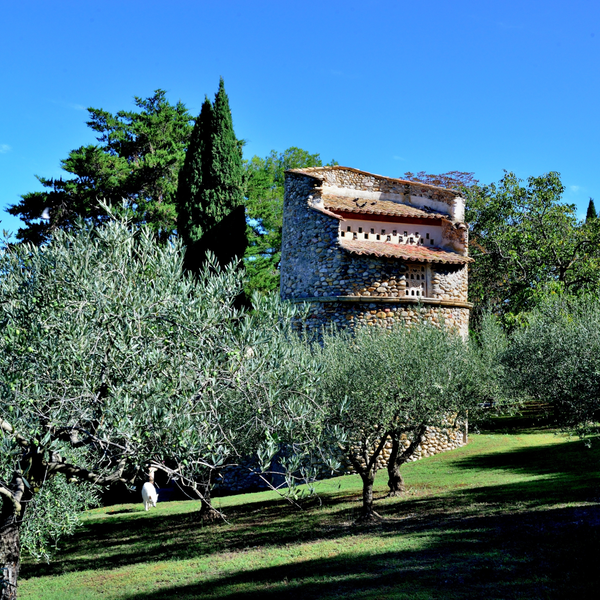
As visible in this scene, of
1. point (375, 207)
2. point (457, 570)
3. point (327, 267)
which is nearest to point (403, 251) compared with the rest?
point (375, 207)

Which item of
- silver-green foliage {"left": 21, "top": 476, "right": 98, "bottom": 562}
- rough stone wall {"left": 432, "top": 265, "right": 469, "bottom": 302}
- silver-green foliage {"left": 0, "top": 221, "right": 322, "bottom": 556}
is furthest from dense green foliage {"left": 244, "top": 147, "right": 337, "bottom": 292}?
silver-green foliage {"left": 0, "top": 221, "right": 322, "bottom": 556}

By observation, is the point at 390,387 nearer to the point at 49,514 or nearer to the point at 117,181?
the point at 49,514

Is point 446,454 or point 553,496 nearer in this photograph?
point 553,496

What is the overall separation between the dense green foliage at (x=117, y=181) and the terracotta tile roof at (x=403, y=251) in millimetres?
12725

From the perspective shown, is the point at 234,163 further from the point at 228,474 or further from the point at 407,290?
the point at 228,474

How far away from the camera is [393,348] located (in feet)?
51.6

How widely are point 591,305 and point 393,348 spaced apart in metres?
9.08

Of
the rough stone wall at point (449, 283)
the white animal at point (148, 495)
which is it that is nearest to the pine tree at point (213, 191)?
the rough stone wall at point (449, 283)

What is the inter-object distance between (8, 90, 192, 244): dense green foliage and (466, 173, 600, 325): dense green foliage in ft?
58.8

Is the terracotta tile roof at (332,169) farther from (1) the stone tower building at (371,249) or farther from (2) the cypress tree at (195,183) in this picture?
(2) the cypress tree at (195,183)

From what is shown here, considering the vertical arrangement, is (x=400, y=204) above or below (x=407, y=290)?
above

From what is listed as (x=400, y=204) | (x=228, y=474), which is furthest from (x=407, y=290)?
(x=228, y=474)

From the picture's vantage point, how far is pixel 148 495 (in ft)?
73.3

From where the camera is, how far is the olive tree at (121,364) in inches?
282
